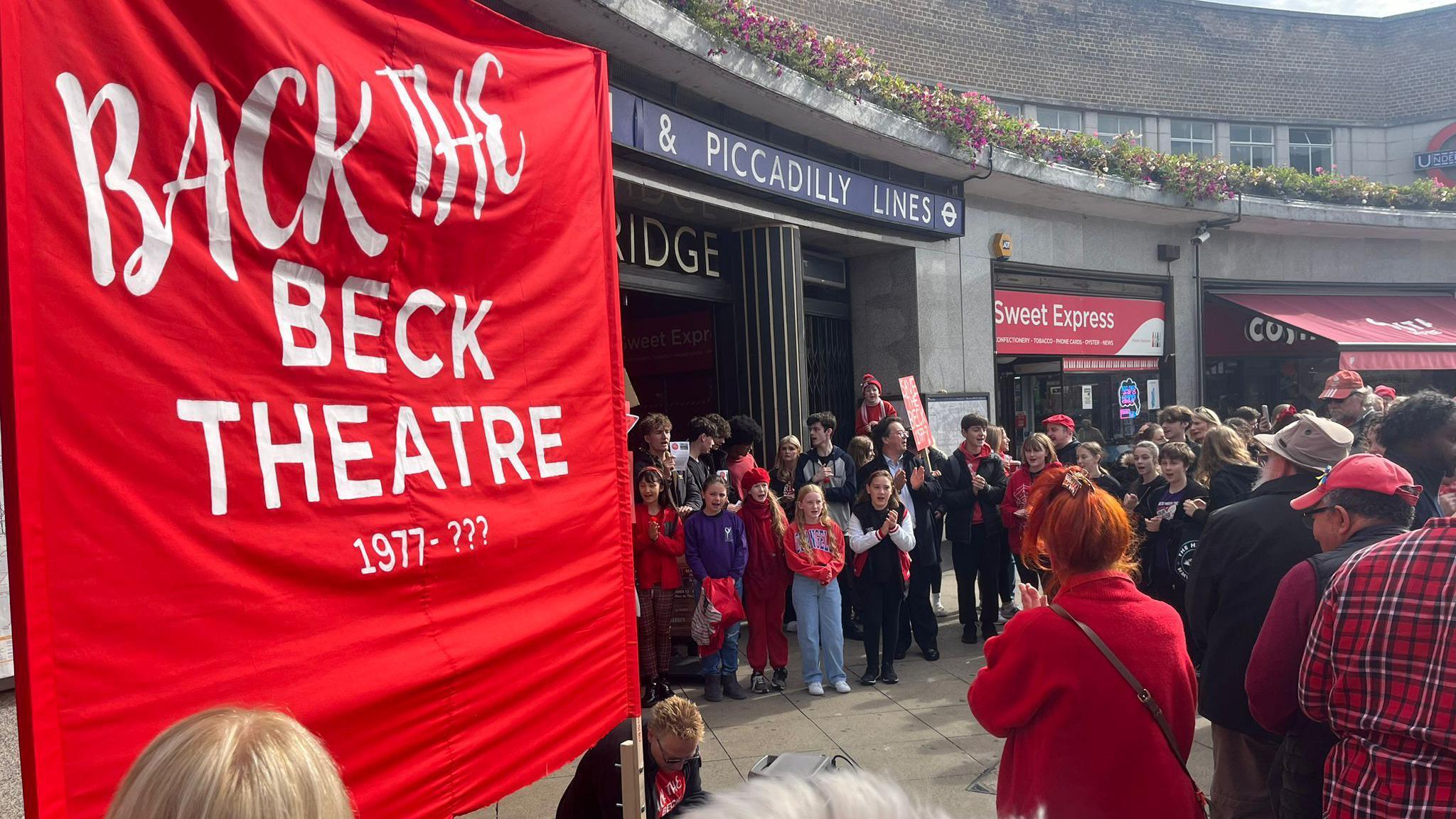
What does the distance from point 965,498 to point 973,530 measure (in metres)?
0.31

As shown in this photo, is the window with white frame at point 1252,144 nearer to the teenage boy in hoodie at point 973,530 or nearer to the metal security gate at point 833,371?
the metal security gate at point 833,371

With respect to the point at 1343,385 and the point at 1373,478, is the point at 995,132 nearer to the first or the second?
the point at 1343,385

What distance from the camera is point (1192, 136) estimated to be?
750 inches

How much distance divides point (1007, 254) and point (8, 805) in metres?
11.9

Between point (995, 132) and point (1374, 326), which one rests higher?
point (995, 132)

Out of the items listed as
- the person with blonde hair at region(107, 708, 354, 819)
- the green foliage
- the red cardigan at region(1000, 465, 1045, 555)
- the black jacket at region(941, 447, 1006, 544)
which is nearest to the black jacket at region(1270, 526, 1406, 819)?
the person with blonde hair at region(107, 708, 354, 819)

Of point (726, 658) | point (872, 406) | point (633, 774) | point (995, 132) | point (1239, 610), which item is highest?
point (995, 132)

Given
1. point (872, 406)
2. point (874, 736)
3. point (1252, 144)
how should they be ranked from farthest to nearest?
point (1252, 144)
point (872, 406)
point (874, 736)

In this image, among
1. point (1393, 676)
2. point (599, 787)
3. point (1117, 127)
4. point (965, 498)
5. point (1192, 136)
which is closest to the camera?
point (1393, 676)

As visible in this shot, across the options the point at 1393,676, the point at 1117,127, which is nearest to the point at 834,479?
the point at 1393,676

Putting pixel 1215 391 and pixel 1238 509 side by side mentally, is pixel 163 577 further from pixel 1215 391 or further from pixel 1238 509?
pixel 1215 391

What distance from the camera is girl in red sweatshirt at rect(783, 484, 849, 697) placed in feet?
22.0

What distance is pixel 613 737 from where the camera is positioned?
364cm

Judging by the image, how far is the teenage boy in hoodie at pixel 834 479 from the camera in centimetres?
745
